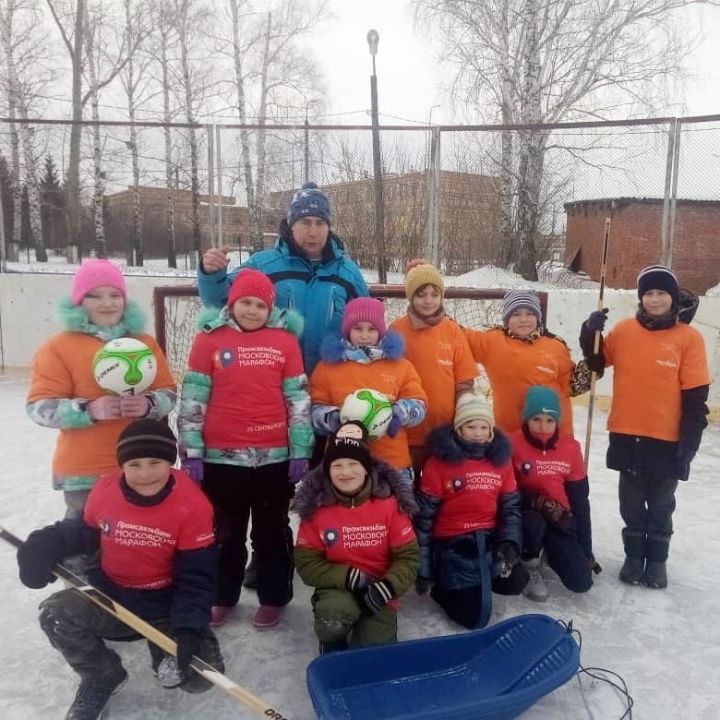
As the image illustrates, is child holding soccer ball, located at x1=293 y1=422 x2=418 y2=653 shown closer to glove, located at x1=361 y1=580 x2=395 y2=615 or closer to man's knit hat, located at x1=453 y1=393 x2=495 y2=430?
glove, located at x1=361 y1=580 x2=395 y2=615

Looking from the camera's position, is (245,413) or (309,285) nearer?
(245,413)

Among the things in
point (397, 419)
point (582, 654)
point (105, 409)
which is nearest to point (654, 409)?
point (582, 654)

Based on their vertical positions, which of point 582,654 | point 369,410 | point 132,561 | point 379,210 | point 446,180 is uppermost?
point 446,180

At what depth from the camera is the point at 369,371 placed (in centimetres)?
285

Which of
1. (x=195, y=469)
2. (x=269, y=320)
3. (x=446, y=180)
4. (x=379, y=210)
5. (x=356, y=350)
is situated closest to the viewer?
(x=195, y=469)

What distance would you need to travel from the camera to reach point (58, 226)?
16.0 metres

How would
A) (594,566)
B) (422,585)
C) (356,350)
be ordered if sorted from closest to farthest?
(356,350) → (422,585) → (594,566)

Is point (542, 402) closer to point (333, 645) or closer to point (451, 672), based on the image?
point (451, 672)

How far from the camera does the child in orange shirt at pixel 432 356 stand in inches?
122

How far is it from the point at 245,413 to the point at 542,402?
1385 millimetres

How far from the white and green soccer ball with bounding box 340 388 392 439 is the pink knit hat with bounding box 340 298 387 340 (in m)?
0.32

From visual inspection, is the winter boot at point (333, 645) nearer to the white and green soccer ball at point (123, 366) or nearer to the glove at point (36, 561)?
the glove at point (36, 561)

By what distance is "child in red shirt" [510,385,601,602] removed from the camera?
3059 mm

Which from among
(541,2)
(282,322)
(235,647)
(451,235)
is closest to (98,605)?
(235,647)
